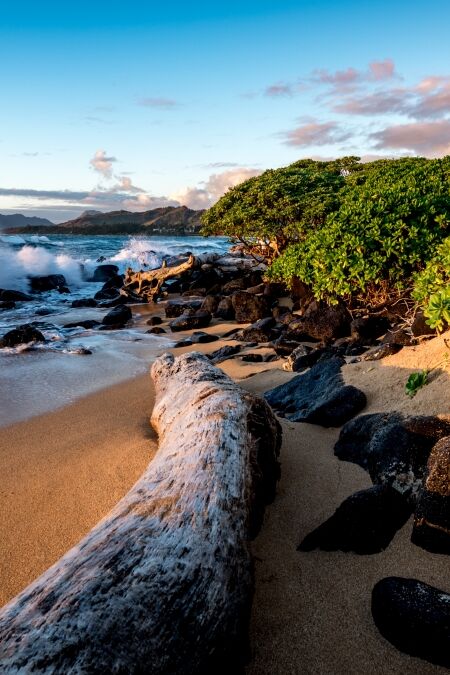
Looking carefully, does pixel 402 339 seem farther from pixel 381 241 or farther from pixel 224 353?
pixel 224 353

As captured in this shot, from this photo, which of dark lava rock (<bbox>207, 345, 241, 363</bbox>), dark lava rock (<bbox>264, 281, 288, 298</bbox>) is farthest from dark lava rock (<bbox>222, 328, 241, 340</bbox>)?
dark lava rock (<bbox>264, 281, 288, 298</bbox>)

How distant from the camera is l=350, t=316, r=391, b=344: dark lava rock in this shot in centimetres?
737

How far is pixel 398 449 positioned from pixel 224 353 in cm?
539

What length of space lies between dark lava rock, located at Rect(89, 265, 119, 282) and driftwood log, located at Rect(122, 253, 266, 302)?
808 cm

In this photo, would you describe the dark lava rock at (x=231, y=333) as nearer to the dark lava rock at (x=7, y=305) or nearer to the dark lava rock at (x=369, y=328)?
the dark lava rock at (x=369, y=328)

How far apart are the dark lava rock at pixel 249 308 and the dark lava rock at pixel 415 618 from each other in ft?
30.9

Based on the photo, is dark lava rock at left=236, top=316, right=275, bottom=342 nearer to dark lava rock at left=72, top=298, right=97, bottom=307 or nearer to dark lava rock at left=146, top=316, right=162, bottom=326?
dark lava rock at left=146, top=316, right=162, bottom=326

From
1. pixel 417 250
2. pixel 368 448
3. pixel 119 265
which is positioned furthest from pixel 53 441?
pixel 119 265

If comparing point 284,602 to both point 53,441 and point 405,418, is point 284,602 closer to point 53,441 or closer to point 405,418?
point 405,418

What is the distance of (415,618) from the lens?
1961mm

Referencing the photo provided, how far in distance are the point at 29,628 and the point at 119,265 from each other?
99.0 ft

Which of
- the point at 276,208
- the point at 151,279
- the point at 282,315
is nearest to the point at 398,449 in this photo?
the point at 282,315

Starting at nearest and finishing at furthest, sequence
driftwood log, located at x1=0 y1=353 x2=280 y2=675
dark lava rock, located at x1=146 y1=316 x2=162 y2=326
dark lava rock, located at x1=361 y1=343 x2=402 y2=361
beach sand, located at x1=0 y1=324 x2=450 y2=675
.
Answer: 1. driftwood log, located at x1=0 y1=353 x2=280 y2=675
2. beach sand, located at x1=0 y1=324 x2=450 y2=675
3. dark lava rock, located at x1=361 y1=343 x2=402 y2=361
4. dark lava rock, located at x1=146 y1=316 x2=162 y2=326

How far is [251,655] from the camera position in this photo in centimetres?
202
